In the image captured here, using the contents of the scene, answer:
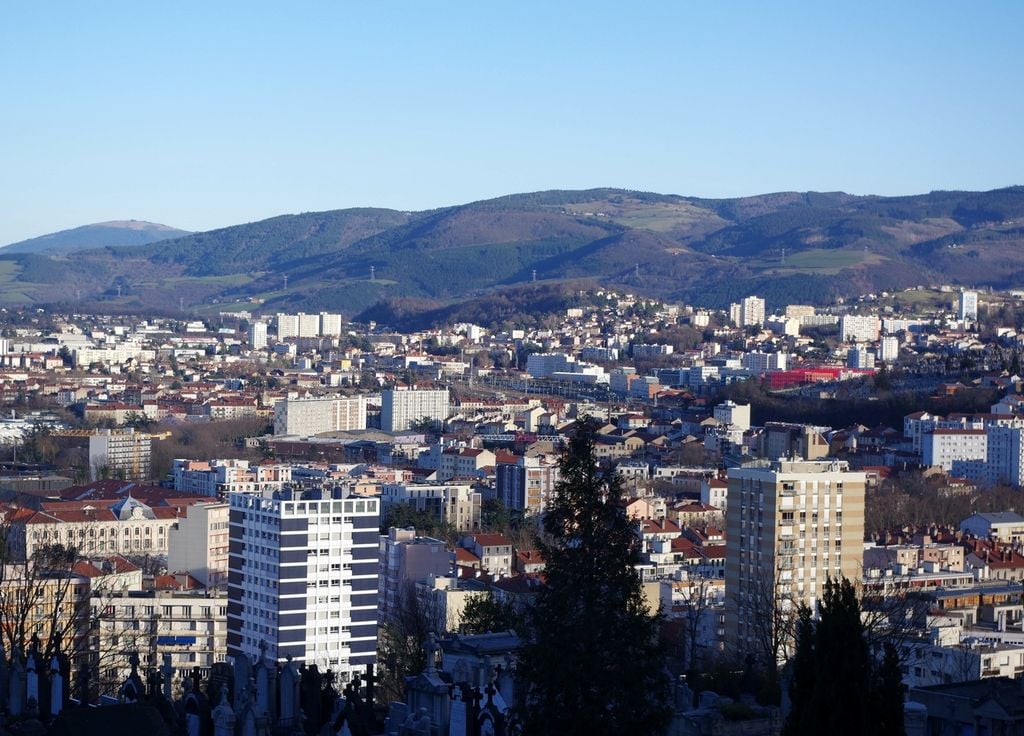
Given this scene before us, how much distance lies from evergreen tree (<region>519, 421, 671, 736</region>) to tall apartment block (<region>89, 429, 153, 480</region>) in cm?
3370

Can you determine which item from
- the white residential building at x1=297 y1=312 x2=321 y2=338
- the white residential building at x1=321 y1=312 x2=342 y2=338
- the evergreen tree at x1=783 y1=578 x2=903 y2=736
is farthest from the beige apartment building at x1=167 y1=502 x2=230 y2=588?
the white residential building at x1=321 y1=312 x2=342 y2=338

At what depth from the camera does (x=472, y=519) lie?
3562cm

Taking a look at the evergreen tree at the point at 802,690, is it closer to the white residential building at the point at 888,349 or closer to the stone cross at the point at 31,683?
the stone cross at the point at 31,683

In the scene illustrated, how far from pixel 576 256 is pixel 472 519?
386ft

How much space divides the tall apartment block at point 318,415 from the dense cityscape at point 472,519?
0.11 metres

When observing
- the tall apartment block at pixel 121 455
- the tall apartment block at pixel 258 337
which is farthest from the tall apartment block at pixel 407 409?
the tall apartment block at pixel 258 337

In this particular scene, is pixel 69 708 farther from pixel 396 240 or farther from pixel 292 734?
pixel 396 240

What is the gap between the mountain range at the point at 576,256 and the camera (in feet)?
435

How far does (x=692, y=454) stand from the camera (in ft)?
162

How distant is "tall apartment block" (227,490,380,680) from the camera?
69.0 ft

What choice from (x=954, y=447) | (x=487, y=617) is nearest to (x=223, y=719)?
(x=487, y=617)

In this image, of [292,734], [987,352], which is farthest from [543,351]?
[292,734]

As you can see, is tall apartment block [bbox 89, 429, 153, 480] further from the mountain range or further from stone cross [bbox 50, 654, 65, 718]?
the mountain range

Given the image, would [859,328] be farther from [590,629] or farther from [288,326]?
[590,629]
